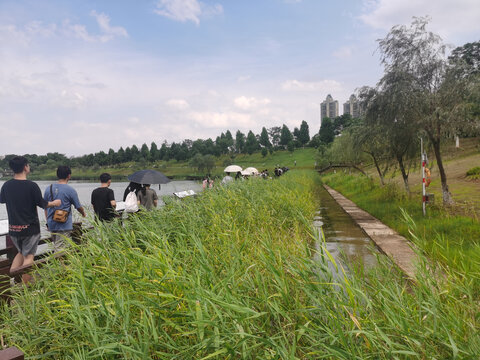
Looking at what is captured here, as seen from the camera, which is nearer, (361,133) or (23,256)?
(23,256)

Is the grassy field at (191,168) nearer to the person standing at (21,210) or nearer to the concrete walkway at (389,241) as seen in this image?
the concrete walkway at (389,241)

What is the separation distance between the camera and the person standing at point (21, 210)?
4.62 meters

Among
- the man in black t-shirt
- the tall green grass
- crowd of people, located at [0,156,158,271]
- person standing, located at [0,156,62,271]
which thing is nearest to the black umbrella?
the man in black t-shirt

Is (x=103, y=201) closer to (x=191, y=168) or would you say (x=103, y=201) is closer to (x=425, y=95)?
(x=425, y=95)

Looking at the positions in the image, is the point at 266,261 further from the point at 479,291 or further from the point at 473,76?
the point at 473,76

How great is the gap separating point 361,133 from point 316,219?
6.08 meters

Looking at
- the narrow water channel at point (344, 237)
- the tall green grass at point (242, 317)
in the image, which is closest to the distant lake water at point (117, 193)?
the tall green grass at point (242, 317)

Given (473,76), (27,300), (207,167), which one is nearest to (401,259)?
(27,300)

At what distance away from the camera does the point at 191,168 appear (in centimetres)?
10812

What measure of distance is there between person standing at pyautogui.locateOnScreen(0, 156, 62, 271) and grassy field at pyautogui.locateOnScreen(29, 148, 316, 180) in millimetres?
90440

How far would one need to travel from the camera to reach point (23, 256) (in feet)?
15.5

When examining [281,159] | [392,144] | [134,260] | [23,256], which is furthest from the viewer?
[281,159]

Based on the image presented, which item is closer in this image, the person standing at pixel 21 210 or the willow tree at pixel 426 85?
the person standing at pixel 21 210

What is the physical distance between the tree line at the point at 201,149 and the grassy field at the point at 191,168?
8.14 feet
